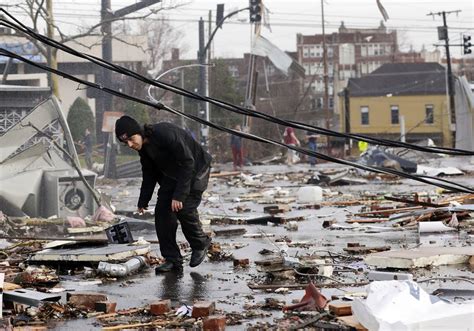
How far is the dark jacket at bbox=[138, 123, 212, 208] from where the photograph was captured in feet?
34.2

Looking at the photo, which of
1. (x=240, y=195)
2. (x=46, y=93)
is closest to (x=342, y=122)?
(x=240, y=195)

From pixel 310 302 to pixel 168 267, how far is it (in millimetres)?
3009

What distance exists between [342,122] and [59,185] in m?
86.0

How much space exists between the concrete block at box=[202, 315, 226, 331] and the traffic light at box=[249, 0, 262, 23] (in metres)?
29.2

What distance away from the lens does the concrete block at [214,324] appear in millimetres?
7375

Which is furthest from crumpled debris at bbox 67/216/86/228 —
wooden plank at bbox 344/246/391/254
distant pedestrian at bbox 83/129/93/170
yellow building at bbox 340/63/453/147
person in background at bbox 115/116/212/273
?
yellow building at bbox 340/63/453/147

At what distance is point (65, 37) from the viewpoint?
33.9 m

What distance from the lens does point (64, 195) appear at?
1756cm

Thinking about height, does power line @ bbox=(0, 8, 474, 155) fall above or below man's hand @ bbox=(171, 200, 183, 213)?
above

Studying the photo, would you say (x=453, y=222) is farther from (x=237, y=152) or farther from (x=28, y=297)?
(x=237, y=152)

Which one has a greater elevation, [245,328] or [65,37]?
[65,37]

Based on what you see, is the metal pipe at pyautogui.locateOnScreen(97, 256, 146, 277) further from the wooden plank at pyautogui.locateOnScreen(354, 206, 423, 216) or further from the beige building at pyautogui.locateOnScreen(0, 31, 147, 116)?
the beige building at pyautogui.locateOnScreen(0, 31, 147, 116)

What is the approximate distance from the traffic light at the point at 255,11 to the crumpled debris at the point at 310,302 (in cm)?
2864

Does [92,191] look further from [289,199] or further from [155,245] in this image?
[289,199]
